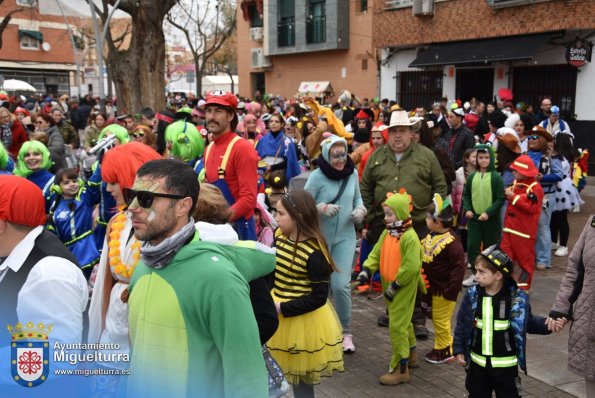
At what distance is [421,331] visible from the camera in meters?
6.26

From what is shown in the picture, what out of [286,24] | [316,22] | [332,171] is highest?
[286,24]

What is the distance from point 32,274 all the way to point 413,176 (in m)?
4.19

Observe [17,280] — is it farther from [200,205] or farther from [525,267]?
[525,267]

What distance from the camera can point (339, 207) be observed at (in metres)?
5.96

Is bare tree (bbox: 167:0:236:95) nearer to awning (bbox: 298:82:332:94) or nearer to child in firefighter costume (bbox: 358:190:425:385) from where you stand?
awning (bbox: 298:82:332:94)

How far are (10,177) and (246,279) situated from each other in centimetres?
129

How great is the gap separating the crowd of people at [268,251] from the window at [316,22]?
82.7 feet

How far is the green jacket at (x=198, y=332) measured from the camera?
2.33 meters

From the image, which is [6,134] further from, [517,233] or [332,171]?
[517,233]

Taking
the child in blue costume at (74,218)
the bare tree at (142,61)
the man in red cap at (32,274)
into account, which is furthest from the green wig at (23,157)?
the bare tree at (142,61)

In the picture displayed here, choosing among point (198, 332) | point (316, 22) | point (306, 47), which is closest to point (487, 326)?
point (198, 332)

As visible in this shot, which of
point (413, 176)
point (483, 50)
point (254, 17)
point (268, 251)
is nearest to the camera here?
point (268, 251)

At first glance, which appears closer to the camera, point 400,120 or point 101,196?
point 101,196

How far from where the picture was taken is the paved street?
5.09 meters
